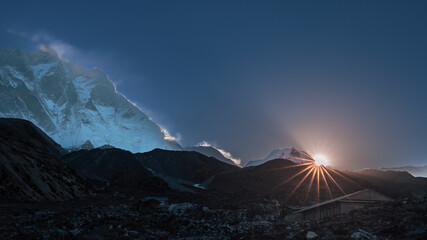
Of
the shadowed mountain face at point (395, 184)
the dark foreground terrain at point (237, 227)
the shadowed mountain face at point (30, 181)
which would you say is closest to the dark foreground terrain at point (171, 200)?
the dark foreground terrain at point (237, 227)

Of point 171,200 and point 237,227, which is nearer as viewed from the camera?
point 237,227

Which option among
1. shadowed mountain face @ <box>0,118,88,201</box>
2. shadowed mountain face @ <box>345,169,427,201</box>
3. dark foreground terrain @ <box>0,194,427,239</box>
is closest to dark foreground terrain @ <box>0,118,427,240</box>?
dark foreground terrain @ <box>0,194,427,239</box>

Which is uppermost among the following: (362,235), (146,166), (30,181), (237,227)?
(146,166)

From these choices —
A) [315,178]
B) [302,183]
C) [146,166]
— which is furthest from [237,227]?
[146,166]

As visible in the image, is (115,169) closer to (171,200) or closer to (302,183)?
(171,200)

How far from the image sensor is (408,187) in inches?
3516

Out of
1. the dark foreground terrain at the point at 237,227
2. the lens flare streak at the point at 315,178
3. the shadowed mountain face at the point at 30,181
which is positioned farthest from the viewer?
the lens flare streak at the point at 315,178

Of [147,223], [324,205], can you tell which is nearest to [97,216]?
[147,223]

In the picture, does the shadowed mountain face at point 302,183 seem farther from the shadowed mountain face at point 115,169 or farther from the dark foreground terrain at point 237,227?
the dark foreground terrain at point 237,227

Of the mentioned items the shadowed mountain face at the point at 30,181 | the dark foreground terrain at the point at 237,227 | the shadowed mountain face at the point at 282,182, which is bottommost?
the dark foreground terrain at the point at 237,227

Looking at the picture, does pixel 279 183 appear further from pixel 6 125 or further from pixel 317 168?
pixel 6 125

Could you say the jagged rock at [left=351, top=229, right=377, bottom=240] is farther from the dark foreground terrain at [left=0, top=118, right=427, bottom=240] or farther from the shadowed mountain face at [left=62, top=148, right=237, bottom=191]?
the shadowed mountain face at [left=62, top=148, right=237, bottom=191]

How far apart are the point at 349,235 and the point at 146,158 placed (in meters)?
123

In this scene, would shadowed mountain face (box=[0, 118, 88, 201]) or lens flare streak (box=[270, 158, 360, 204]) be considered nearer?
shadowed mountain face (box=[0, 118, 88, 201])
